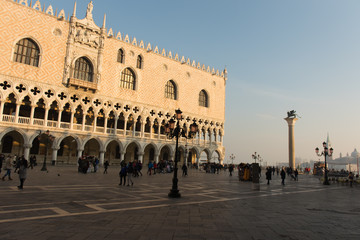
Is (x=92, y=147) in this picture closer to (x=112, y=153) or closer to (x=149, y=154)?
(x=112, y=153)

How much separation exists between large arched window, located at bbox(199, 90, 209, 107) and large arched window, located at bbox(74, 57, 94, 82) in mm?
17141

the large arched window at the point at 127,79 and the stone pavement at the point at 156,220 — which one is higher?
the large arched window at the point at 127,79

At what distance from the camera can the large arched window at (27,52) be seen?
24820mm

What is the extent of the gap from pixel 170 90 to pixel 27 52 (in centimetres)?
1769

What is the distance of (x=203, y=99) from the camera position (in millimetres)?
40719

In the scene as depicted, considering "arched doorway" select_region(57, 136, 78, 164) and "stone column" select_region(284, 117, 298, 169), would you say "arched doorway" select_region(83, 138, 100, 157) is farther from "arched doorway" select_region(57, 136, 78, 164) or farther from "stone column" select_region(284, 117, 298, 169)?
"stone column" select_region(284, 117, 298, 169)

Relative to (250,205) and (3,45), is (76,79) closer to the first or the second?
(3,45)

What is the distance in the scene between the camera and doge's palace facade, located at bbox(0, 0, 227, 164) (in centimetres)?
2456

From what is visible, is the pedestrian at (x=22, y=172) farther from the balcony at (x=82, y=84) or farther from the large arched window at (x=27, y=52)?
the large arched window at (x=27, y=52)

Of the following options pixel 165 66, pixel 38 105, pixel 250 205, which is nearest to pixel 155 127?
pixel 165 66

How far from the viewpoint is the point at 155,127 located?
1460 inches

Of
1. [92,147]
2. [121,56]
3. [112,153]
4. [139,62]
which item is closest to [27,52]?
[121,56]

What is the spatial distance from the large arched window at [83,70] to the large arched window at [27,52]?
3889 mm

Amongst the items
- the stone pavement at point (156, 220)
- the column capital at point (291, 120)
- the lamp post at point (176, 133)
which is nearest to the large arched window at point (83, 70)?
the lamp post at point (176, 133)
